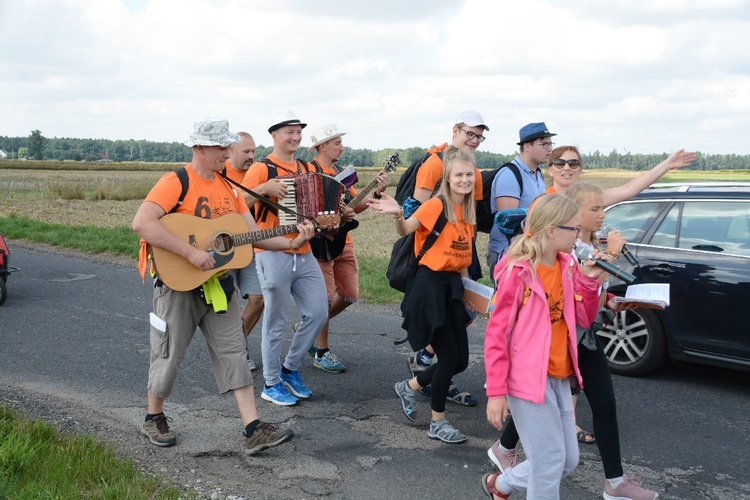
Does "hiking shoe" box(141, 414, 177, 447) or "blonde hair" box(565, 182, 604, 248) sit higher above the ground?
"blonde hair" box(565, 182, 604, 248)

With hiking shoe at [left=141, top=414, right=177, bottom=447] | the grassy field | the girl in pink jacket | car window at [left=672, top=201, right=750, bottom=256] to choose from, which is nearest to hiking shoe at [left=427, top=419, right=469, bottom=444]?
the girl in pink jacket

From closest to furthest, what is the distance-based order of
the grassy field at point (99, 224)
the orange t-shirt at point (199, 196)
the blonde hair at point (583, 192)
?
the blonde hair at point (583, 192)
the orange t-shirt at point (199, 196)
the grassy field at point (99, 224)

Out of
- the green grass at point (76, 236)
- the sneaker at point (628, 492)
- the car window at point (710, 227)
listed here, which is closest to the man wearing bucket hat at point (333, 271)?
the car window at point (710, 227)

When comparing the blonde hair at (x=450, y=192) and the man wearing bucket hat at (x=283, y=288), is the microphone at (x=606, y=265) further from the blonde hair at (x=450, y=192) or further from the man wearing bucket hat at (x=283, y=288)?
the man wearing bucket hat at (x=283, y=288)

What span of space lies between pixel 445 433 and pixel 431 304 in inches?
34.6

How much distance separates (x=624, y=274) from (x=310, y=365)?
3.80m

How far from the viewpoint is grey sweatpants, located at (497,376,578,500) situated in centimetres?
338

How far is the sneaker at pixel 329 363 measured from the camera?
21.2 feet

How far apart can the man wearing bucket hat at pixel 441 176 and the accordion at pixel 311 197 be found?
2.15ft

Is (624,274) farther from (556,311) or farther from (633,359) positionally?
(633,359)

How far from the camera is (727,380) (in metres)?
6.28

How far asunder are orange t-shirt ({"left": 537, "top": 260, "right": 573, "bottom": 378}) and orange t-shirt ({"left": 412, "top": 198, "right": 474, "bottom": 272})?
123 centimetres

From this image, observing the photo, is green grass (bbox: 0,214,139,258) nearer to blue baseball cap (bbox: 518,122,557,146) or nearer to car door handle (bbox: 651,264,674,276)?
blue baseball cap (bbox: 518,122,557,146)

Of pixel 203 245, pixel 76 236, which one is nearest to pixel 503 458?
pixel 203 245
